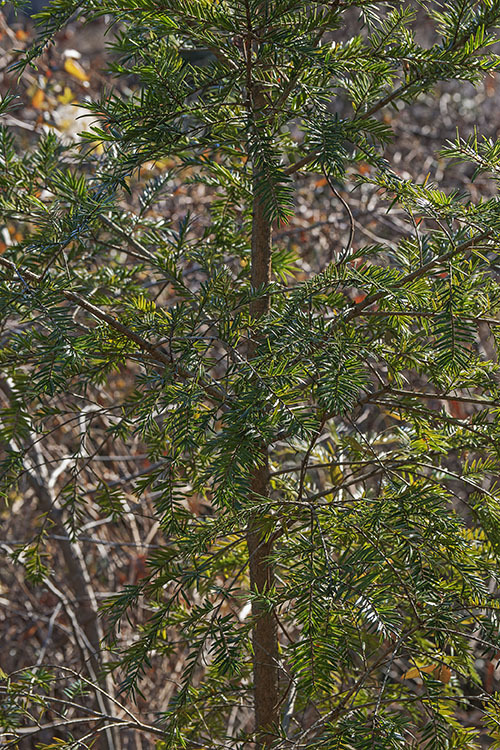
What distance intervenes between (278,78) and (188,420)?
18.4 inches

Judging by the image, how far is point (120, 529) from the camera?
105 inches

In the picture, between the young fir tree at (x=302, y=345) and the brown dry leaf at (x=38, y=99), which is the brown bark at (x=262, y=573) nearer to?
the young fir tree at (x=302, y=345)

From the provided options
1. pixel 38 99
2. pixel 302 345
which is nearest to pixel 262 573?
pixel 302 345

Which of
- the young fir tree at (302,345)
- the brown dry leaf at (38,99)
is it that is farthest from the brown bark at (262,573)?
the brown dry leaf at (38,99)

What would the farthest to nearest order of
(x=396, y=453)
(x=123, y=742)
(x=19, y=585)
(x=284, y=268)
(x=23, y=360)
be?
(x=19, y=585) → (x=123, y=742) → (x=284, y=268) → (x=396, y=453) → (x=23, y=360)

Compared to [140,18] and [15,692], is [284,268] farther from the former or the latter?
[15,692]

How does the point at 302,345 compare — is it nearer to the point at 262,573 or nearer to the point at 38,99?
the point at 262,573

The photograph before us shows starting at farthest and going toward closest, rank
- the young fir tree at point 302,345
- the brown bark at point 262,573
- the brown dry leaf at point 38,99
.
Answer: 1. the brown dry leaf at point 38,99
2. the brown bark at point 262,573
3. the young fir tree at point 302,345

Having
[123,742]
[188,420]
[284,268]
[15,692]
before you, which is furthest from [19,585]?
[188,420]

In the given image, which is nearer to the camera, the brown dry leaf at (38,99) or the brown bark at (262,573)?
the brown bark at (262,573)

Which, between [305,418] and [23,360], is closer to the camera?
[305,418]

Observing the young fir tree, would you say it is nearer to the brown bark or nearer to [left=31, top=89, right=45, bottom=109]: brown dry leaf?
the brown bark

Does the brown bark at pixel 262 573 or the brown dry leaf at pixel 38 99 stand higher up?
the brown dry leaf at pixel 38 99

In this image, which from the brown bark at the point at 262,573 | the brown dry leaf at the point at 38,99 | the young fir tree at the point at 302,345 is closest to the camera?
the young fir tree at the point at 302,345
